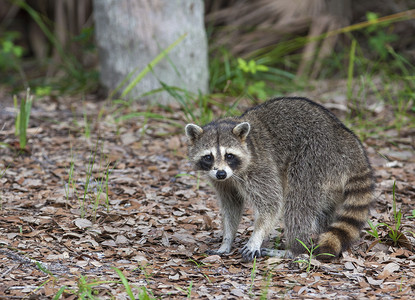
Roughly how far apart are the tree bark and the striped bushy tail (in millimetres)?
3604

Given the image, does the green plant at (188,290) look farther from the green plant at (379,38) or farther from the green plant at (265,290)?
the green plant at (379,38)

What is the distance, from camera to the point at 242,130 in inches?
185

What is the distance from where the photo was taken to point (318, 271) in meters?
4.05

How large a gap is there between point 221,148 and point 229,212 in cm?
58

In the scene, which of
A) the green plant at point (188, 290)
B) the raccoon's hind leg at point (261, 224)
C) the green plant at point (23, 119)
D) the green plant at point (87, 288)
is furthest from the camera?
the green plant at point (23, 119)

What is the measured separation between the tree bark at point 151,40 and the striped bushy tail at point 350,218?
3604mm

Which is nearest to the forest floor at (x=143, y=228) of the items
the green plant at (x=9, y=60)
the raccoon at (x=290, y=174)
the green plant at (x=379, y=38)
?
the raccoon at (x=290, y=174)

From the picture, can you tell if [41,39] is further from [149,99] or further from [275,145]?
[275,145]

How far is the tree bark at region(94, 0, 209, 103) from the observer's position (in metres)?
7.60

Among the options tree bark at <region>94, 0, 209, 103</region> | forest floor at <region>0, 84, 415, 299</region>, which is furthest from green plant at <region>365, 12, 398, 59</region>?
tree bark at <region>94, 0, 209, 103</region>

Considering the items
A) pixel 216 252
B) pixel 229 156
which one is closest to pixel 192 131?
pixel 229 156

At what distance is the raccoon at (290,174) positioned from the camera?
4.43m

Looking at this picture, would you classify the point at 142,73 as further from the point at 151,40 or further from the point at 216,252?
the point at 216,252

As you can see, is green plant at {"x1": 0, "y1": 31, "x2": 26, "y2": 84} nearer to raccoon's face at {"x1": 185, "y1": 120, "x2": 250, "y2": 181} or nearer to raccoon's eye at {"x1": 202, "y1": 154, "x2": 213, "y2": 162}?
raccoon's face at {"x1": 185, "y1": 120, "x2": 250, "y2": 181}
